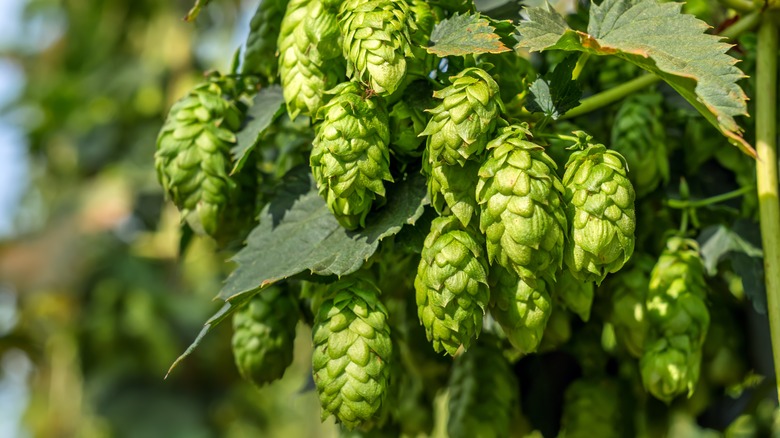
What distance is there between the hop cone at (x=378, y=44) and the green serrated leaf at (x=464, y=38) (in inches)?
1.4

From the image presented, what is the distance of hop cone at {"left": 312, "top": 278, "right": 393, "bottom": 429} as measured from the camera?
914 millimetres

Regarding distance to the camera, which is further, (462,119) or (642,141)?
(642,141)

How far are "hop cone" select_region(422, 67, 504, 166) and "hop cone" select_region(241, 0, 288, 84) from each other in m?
0.35

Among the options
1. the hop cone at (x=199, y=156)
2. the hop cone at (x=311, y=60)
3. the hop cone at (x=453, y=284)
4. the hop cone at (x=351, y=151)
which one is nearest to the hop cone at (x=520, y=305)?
the hop cone at (x=453, y=284)

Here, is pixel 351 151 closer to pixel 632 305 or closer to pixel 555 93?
pixel 555 93

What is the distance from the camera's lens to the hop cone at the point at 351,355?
0.91m

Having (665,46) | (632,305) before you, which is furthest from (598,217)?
(632,305)

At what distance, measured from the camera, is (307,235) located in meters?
1.00

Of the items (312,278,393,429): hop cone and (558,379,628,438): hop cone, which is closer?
(312,278,393,429): hop cone

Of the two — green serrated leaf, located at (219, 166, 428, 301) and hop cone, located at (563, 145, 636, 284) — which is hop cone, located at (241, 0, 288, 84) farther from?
hop cone, located at (563, 145, 636, 284)

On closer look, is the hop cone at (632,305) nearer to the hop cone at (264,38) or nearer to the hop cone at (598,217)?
the hop cone at (598,217)

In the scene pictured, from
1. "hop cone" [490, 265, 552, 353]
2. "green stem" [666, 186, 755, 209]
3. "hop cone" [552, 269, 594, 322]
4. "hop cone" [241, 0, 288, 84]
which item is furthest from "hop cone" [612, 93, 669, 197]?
"hop cone" [241, 0, 288, 84]

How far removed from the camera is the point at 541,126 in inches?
37.4

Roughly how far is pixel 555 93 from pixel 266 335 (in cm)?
44
